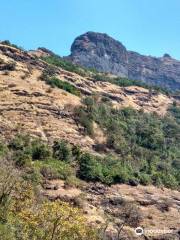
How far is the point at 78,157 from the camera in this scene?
70.5 m

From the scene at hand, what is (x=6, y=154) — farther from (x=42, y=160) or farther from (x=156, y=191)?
(x=156, y=191)

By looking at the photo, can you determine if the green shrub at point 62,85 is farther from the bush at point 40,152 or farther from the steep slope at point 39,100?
the bush at point 40,152

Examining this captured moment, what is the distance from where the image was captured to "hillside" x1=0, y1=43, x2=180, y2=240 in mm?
43031

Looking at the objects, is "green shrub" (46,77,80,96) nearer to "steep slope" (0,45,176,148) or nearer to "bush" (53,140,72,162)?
"steep slope" (0,45,176,148)

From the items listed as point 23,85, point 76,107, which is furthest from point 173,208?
point 23,85

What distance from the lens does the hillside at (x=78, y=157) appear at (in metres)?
43.0

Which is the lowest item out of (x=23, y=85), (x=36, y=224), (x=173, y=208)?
(x=173, y=208)

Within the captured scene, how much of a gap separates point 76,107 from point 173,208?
2739 centimetres

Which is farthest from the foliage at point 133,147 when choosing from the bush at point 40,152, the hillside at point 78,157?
the bush at point 40,152

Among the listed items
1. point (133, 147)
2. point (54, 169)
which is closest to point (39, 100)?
point (133, 147)

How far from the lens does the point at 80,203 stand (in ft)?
191

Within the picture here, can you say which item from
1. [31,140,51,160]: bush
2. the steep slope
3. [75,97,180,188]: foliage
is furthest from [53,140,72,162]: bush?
the steep slope

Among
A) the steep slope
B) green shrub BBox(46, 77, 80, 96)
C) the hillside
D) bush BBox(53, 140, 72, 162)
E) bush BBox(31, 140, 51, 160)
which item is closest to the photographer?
the hillside

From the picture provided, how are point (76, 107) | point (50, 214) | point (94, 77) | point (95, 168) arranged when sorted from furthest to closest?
point (94, 77) → point (76, 107) → point (95, 168) → point (50, 214)
